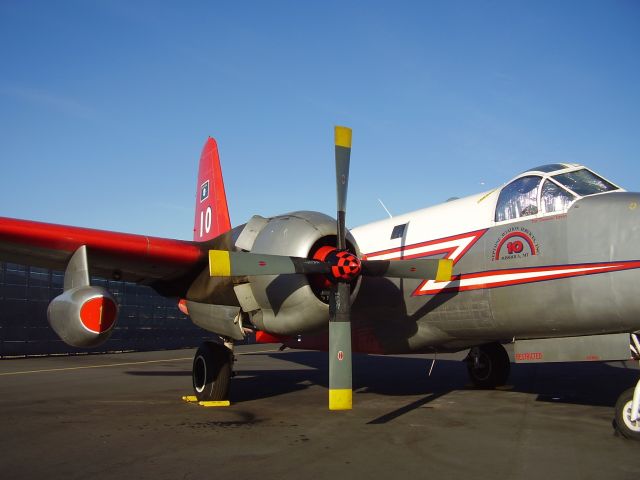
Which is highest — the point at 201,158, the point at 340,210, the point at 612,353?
the point at 201,158

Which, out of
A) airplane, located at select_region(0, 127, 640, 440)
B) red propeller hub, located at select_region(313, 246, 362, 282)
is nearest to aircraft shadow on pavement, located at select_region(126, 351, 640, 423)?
airplane, located at select_region(0, 127, 640, 440)

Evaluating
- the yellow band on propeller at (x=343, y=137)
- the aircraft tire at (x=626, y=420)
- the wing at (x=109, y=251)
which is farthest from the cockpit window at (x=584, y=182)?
the wing at (x=109, y=251)

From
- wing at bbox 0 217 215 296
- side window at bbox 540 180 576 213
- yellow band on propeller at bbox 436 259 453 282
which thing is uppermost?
side window at bbox 540 180 576 213

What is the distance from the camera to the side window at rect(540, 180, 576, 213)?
8.06 m

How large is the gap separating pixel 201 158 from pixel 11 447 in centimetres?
950

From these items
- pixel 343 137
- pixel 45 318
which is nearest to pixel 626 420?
pixel 343 137

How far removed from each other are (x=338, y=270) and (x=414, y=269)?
134 cm

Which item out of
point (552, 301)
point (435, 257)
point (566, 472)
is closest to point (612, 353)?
point (552, 301)

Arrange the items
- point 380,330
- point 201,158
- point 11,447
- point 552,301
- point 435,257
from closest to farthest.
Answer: point 11,447 < point 552,301 < point 435,257 < point 380,330 < point 201,158

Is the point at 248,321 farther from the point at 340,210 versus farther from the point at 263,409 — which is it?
the point at 340,210

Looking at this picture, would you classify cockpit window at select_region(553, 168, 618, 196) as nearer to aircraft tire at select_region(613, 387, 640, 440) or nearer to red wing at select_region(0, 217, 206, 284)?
aircraft tire at select_region(613, 387, 640, 440)

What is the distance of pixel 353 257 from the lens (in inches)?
337

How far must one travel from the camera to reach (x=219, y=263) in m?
8.15

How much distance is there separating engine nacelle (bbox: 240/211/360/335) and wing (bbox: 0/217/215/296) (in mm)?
1602
